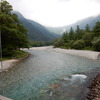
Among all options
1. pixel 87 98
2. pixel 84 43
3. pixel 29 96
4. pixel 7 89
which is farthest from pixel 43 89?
pixel 84 43

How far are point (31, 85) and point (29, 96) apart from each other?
2264mm

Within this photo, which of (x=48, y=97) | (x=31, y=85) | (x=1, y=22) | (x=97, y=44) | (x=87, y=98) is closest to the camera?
(x=87, y=98)

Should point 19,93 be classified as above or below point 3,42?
below

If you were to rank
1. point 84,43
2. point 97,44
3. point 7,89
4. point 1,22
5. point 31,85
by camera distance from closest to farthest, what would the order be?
point 7,89 < point 31,85 < point 1,22 < point 97,44 < point 84,43

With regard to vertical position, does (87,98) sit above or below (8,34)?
below

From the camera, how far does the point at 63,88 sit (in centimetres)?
955

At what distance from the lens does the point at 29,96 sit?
8.36m

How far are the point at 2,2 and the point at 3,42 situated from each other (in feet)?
32.2

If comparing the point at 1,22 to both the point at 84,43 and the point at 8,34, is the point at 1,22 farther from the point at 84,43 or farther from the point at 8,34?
the point at 84,43

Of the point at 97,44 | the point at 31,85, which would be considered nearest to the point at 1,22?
the point at 31,85

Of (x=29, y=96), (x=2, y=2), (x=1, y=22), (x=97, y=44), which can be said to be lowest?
(x=29, y=96)

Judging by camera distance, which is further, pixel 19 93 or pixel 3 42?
pixel 3 42

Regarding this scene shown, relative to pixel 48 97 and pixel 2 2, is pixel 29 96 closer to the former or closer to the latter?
pixel 48 97

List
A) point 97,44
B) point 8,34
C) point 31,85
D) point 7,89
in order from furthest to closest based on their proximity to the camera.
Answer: point 97,44 < point 8,34 < point 31,85 < point 7,89
